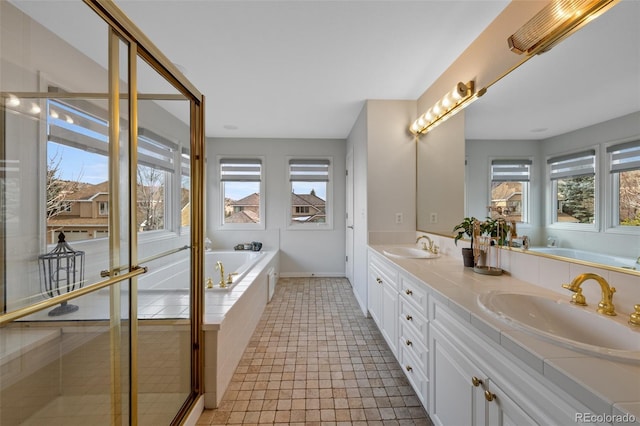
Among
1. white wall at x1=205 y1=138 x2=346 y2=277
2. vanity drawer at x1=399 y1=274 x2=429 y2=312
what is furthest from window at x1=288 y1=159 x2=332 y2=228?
vanity drawer at x1=399 y1=274 x2=429 y2=312

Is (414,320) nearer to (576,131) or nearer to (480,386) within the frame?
(480,386)

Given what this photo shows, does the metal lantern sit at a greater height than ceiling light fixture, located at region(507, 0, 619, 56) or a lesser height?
lesser

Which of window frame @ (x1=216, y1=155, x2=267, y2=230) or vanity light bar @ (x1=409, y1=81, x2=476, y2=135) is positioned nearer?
vanity light bar @ (x1=409, y1=81, x2=476, y2=135)

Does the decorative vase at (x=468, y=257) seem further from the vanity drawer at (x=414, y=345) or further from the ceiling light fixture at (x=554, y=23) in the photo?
the ceiling light fixture at (x=554, y=23)

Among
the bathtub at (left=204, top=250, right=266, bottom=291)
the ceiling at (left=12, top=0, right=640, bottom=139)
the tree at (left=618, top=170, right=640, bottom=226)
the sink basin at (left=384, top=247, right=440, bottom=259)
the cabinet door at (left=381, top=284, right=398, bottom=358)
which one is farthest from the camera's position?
the bathtub at (left=204, top=250, right=266, bottom=291)

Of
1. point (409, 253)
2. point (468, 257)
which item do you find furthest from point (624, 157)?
point (409, 253)

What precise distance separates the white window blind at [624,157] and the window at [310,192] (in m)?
3.44

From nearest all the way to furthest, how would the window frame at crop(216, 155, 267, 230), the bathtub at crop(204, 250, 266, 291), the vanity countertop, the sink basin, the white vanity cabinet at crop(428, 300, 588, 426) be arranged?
the vanity countertop < the white vanity cabinet at crop(428, 300, 588, 426) < the sink basin < the bathtub at crop(204, 250, 266, 291) < the window frame at crop(216, 155, 267, 230)

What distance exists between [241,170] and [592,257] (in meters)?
4.12

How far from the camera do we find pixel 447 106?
6.85 feet

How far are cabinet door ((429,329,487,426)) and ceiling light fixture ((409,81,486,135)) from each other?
5.48 feet

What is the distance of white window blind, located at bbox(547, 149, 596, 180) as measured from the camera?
3.39ft

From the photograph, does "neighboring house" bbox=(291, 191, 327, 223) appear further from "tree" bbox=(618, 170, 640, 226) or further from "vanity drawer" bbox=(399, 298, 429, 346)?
"tree" bbox=(618, 170, 640, 226)

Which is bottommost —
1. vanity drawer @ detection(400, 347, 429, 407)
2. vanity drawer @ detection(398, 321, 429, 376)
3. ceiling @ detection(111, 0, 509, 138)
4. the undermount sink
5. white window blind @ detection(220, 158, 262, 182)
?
vanity drawer @ detection(400, 347, 429, 407)
